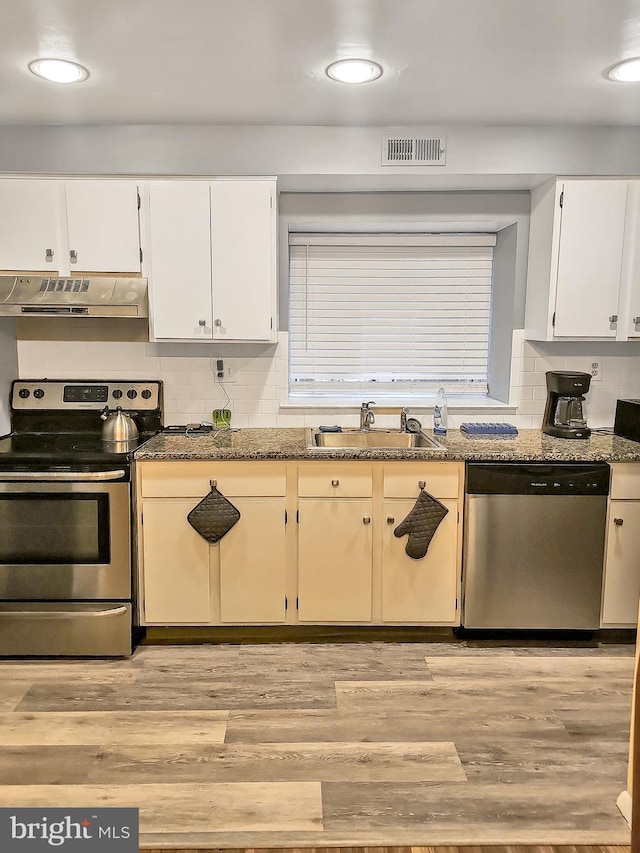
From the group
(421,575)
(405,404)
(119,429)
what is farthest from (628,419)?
(119,429)

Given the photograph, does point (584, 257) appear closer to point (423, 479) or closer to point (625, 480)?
point (625, 480)

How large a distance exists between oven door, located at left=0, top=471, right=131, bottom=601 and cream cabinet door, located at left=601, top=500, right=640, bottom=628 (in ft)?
7.35

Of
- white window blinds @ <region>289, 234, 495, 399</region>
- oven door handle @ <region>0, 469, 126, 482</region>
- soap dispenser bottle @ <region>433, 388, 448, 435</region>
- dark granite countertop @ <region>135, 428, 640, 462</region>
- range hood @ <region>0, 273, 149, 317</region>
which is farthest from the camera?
white window blinds @ <region>289, 234, 495, 399</region>

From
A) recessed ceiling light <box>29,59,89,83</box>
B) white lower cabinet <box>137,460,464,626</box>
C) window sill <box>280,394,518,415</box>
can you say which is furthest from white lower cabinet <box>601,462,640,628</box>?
recessed ceiling light <box>29,59,89,83</box>

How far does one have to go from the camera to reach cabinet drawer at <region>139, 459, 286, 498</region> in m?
2.95

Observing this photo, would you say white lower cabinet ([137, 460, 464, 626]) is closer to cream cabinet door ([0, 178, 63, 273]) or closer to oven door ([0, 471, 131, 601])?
oven door ([0, 471, 131, 601])

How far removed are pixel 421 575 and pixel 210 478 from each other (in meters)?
1.10

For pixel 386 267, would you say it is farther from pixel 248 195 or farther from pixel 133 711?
pixel 133 711

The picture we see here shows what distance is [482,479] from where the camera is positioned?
2.94 metres

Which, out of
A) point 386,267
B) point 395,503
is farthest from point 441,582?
point 386,267

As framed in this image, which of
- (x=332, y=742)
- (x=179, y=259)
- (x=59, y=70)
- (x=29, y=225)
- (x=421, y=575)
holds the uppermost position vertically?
(x=59, y=70)

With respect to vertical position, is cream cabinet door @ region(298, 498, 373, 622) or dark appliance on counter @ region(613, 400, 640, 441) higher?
dark appliance on counter @ region(613, 400, 640, 441)

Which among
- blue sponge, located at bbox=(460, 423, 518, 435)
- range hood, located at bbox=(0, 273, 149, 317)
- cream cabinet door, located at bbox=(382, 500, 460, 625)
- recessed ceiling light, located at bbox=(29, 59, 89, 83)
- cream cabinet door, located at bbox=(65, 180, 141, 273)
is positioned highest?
recessed ceiling light, located at bbox=(29, 59, 89, 83)

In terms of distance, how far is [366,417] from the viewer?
345 cm
